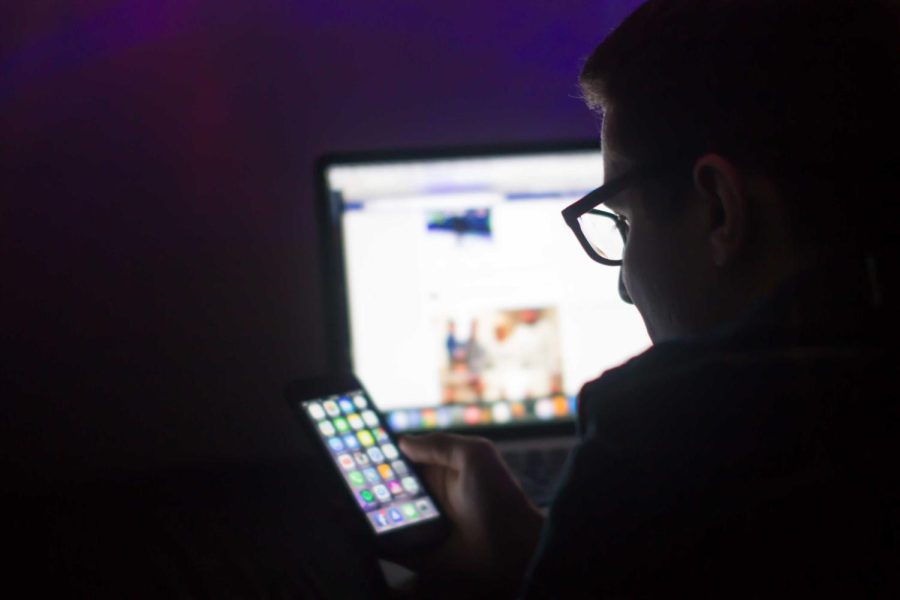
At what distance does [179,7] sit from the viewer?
1020 mm

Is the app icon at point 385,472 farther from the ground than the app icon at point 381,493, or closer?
farther from the ground

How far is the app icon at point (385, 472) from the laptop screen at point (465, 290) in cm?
23

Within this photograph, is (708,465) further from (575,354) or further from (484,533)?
(575,354)

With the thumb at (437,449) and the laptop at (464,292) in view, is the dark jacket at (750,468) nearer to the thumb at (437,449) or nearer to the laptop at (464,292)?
the thumb at (437,449)

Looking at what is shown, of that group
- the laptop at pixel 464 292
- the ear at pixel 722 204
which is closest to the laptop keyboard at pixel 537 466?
the laptop at pixel 464 292

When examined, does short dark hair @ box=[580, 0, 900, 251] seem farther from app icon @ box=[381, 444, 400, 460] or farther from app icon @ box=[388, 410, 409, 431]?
app icon @ box=[388, 410, 409, 431]

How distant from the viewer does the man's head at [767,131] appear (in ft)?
1.22

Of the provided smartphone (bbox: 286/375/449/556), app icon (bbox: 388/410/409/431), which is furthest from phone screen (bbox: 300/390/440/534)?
app icon (bbox: 388/410/409/431)

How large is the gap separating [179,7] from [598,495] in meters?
0.91

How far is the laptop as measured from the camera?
93 centimetres

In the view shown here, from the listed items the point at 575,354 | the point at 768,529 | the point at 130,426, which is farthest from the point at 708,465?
the point at 130,426

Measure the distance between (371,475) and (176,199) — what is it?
1.69ft

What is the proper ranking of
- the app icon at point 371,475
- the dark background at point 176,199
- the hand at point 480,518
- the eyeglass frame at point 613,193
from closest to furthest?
the eyeglass frame at point 613,193, the hand at point 480,518, the app icon at point 371,475, the dark background at point 176,199

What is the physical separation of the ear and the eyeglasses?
0.05m
